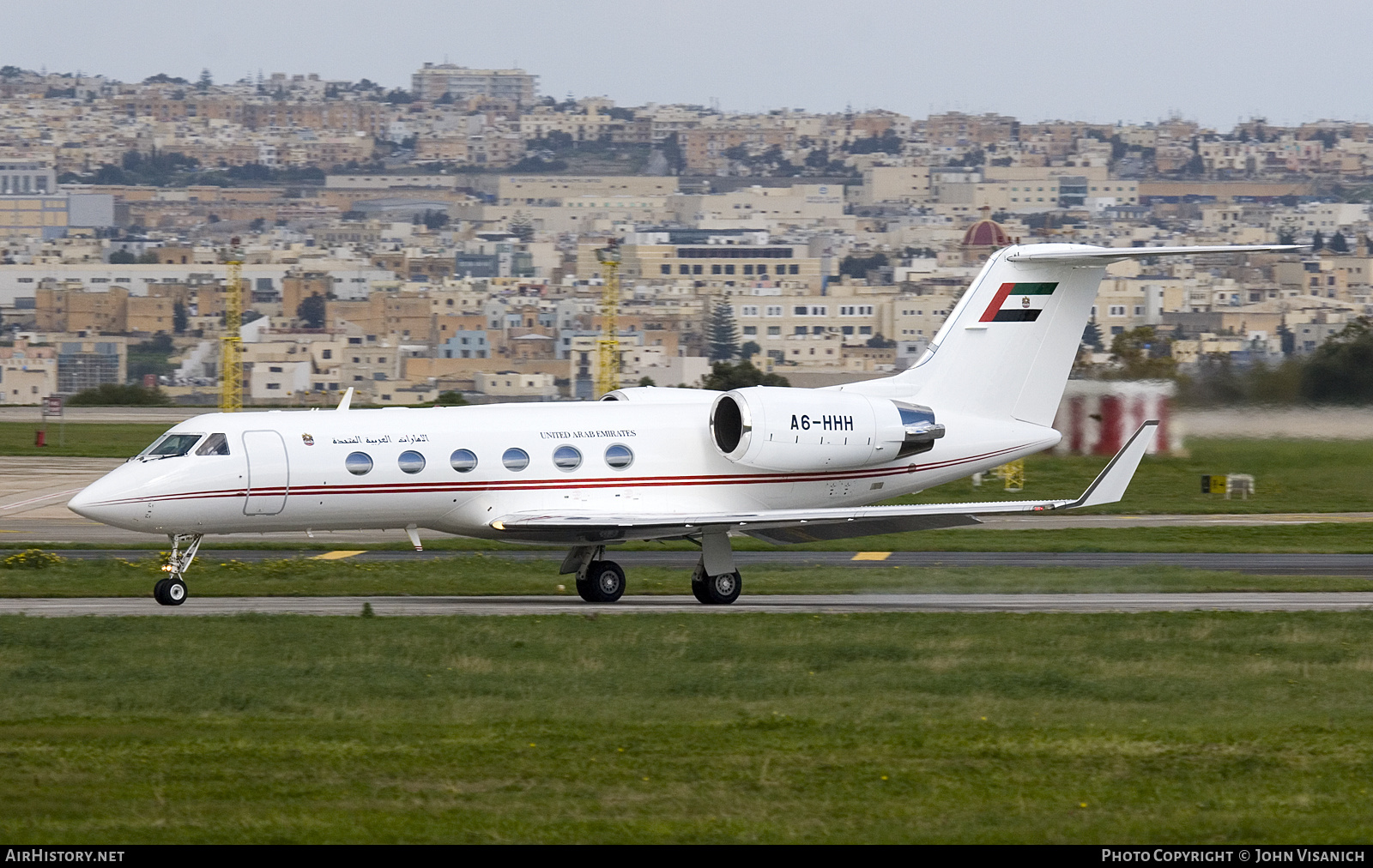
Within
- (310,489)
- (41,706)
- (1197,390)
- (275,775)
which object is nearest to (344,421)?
(310,489)

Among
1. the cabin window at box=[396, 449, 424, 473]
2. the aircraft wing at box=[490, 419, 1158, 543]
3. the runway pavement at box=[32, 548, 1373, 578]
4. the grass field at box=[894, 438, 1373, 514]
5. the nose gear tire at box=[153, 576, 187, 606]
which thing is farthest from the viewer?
the grass field at box=[894, 438, 1373, 514]

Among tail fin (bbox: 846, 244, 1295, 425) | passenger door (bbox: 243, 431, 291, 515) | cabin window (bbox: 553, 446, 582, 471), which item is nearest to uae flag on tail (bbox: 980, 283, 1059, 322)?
tail fin (bbox: 846, 244, 1295, 425)

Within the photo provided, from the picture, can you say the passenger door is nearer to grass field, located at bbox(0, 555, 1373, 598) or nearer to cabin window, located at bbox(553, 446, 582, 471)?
grass field, located at bbox(0, 555, 1373, 598)

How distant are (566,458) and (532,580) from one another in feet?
14.2

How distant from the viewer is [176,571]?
88.6 ft

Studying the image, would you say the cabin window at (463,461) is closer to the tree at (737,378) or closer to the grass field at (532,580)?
the grass field at (532,580)

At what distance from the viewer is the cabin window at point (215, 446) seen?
26609mm

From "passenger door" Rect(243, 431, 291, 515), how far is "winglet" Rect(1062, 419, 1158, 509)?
10879mm

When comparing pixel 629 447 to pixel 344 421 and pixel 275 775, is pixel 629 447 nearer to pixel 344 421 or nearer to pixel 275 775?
pixel 344 421

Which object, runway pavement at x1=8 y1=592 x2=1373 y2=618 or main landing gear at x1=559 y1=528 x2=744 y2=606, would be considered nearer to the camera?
Result: runway pavement at x1=8 y1=592 x2=1373 y2=618

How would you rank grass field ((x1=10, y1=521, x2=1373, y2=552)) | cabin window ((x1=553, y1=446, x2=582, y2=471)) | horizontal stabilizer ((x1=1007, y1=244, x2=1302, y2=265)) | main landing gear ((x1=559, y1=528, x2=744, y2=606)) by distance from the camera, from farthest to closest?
grass field ((x1=10, y1=521, x2=1373, y2=552))
horizontal stabilizer ((x1=1007, y1=244, x2=1302, y2=265))
main landing gear ((x1=559, y1=528, x2=744, y2=606))
cabin window ((x1=553, y1=446, x2=582, y2=471))

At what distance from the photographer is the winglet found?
2597 cm

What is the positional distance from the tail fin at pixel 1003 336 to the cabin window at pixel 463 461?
670 centimetres

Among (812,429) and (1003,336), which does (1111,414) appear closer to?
(1003,336)
